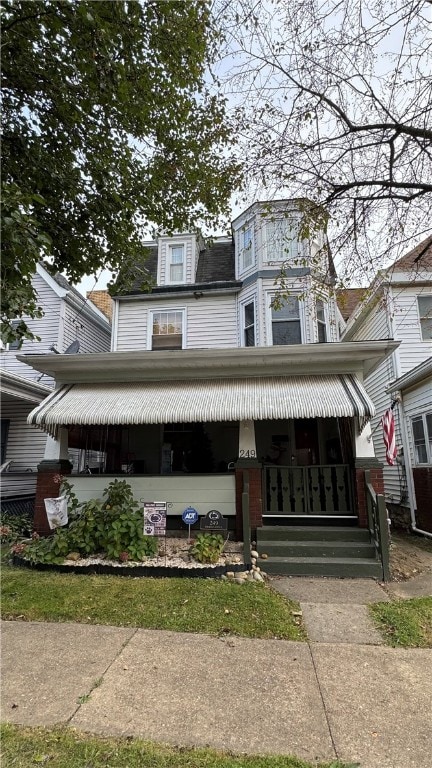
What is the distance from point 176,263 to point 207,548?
9.18 m

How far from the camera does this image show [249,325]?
11680mm

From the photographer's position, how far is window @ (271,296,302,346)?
1112 cm

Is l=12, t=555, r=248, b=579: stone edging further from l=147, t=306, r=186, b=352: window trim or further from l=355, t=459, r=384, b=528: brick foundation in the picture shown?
l=147, t=306, r=186, b=352: window trim

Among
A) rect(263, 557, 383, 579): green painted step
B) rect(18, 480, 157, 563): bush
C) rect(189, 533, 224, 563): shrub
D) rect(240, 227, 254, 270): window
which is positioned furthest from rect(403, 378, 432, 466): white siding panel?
rect(18, 480, 157, 563): bush

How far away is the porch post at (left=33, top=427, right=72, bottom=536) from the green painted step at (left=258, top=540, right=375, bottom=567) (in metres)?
3.82

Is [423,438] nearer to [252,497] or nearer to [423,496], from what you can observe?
[423,496]

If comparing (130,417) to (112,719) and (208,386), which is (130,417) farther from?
(112,719)

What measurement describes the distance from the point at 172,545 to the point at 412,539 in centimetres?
544

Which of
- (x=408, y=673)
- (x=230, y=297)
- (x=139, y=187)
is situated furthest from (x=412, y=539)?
(x=139, y=187)

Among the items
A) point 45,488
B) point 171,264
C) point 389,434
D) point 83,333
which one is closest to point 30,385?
point 83,333

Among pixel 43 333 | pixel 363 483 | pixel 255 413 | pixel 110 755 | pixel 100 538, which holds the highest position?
pixel 43 333

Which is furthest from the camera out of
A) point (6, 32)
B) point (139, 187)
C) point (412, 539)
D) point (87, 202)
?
point (412, 539)

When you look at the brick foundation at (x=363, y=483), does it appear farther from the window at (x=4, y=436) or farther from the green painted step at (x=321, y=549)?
the window at (x=4, y=436)

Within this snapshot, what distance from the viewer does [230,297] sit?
12.2 m
